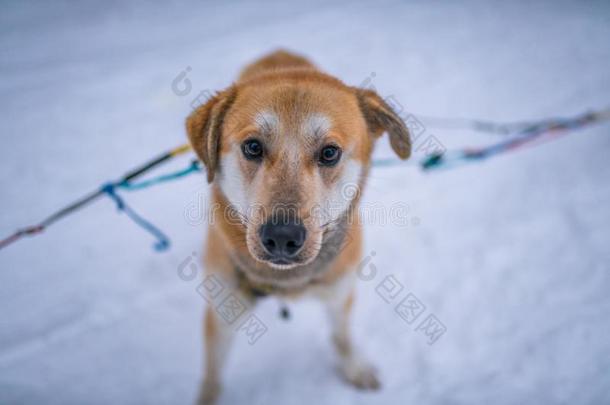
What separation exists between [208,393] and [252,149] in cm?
151

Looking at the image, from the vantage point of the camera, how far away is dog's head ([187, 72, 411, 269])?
1.43 meters

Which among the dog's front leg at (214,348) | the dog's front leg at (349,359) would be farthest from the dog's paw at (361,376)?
the dog's front leg at (214,348)

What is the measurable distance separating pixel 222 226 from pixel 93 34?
14.7 ft

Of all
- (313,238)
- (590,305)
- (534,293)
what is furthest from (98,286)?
(590,305)

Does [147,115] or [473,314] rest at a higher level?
[147,115]

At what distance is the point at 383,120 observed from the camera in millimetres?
1861

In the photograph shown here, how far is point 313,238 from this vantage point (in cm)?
145

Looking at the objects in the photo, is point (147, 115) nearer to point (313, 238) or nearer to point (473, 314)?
point (313, 238)

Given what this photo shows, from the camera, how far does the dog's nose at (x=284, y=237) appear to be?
1.37m

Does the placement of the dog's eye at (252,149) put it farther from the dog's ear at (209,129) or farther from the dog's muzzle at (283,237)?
the dog's muzzle at (283,237)

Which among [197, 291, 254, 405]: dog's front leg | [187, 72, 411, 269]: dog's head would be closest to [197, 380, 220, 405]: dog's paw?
[197, 291, 254, 405]: dog's front leg

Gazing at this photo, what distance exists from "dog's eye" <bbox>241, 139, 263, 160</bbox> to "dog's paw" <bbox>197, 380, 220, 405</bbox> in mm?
1398

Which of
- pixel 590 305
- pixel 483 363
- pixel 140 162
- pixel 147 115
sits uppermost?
pixel 147 115

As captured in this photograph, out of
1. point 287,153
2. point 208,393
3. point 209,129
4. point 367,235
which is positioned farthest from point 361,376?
point 209,129
